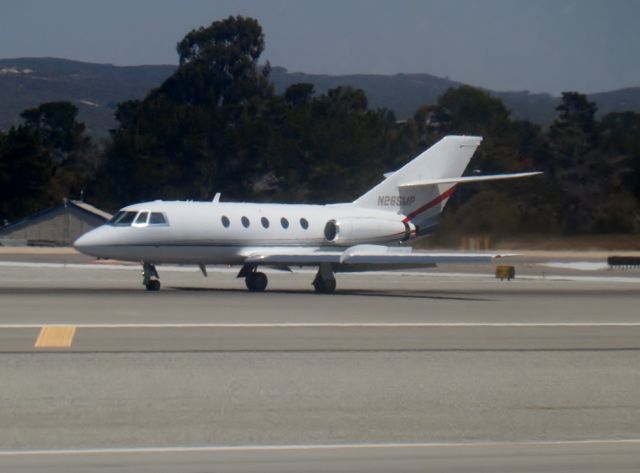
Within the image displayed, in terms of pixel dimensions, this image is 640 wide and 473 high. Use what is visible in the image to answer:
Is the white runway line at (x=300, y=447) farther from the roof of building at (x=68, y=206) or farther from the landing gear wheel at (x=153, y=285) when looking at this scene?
the roof of building at (x=68, y=206)

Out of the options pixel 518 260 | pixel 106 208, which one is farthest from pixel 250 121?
pixel 518 260

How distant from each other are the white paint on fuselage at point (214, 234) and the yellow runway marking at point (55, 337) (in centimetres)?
1065

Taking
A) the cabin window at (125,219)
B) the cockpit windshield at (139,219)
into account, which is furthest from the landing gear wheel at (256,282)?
the cabin window at (125,219)

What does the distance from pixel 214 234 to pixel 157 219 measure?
5.28 feet

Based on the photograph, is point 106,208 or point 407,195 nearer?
point 407,195

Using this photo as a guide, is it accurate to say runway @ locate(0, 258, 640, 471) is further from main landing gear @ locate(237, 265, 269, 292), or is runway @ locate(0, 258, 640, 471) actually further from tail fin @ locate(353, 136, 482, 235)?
tail fin @ locate(353, 136, 482, 235)

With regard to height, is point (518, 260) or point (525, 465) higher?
point (525, 465)

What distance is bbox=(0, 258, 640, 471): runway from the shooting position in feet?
30.6

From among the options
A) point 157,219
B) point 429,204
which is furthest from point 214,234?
point 429,204

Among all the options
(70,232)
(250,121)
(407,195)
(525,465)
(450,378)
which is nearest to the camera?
(525,465)

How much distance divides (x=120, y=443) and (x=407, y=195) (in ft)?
81.0

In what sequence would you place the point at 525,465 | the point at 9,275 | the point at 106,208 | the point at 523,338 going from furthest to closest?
the point at 106,208 < the point at 9,275 < the point at 523,338 < the point at 525,465

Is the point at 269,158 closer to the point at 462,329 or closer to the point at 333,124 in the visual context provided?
the point at 333,124

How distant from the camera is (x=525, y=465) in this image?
8.73 m
